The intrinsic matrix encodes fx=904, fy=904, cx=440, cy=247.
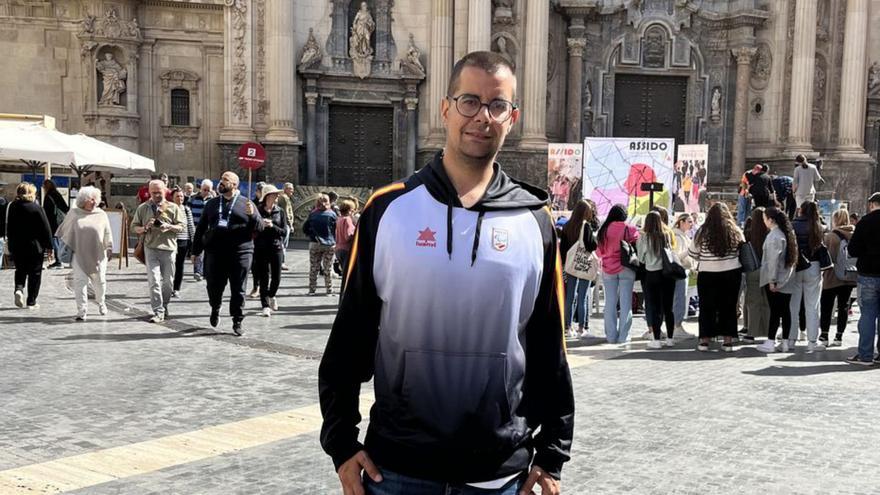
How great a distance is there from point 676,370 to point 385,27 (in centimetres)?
2079

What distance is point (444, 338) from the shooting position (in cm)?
266

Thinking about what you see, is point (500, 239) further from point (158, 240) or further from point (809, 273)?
point (158, 240)

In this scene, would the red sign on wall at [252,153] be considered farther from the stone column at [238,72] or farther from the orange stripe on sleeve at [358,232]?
the orange stripe on sleeve at [358,232]

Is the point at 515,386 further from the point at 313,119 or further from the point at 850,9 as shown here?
the point at 850,9

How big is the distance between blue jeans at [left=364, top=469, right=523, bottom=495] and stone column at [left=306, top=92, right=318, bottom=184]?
2634cm

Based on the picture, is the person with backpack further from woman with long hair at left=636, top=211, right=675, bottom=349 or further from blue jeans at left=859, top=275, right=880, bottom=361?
woman with long hair at left=636, top=211, right=675, bottom=349

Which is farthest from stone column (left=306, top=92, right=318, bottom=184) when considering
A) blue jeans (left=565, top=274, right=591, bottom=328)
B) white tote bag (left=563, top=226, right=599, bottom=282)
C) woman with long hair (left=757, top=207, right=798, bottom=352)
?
woman with long hair (left=757, top=207, right=798, bottom=352)

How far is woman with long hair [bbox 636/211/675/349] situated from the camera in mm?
11812

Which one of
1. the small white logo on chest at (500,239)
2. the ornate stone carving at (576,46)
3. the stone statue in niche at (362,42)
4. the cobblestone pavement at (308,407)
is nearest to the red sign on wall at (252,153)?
the stone statue in niche at (362,42)

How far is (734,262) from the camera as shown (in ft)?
37.7

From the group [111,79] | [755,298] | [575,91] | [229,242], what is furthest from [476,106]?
[575,91]

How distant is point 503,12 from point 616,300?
18314 mm

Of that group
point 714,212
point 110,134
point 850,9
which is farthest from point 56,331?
point 850,9

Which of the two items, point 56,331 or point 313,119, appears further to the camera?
point 313,119
